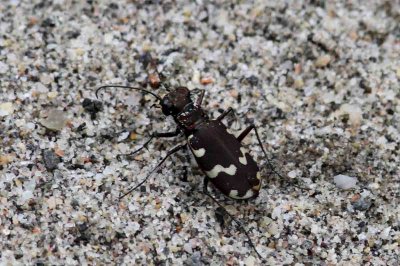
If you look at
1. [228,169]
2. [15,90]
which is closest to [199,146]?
[228,169]

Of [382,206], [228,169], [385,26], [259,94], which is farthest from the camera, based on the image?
[385,26]

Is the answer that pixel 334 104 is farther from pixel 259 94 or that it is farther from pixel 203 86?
pixel 203 86

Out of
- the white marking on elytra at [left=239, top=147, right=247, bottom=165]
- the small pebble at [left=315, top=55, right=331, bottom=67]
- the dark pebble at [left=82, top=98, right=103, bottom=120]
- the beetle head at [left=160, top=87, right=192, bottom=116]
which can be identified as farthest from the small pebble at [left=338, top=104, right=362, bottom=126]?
the dark pebble at [left=82, top=98, right=103, bottom=120]

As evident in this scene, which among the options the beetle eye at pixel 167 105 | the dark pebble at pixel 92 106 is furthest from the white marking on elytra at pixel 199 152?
the dark pebble at pixel 92 106

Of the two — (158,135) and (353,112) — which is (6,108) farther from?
(353,112)

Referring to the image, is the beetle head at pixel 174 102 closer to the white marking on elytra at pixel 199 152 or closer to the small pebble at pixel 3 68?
the white marking on elytra at pixel 199 152

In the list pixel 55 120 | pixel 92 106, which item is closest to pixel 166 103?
pixel 92 106

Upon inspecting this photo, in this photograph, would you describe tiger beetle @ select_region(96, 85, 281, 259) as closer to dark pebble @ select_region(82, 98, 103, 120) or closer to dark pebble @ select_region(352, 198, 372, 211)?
dark pebble @ select_region(82, 98, 103, 120)
